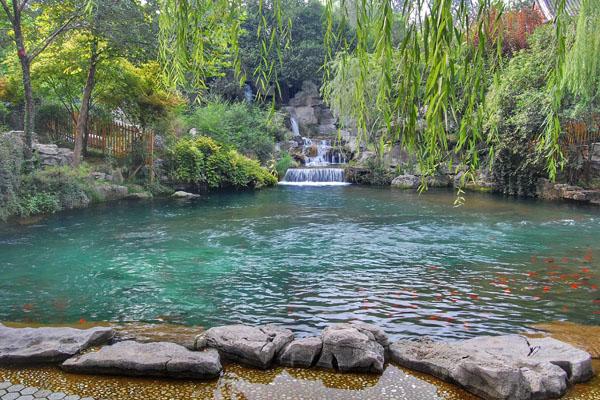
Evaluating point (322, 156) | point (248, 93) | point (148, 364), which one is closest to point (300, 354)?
point (148, 364)

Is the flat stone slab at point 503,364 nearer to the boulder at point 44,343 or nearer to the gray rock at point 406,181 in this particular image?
the boulder at point 44,343

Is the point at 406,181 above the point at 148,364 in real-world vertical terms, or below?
above

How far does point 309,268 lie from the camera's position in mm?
7922

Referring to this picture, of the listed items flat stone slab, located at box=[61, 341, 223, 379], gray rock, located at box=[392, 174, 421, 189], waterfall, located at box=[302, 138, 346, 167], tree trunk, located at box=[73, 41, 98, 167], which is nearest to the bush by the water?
tree trunk, located at box=[73, 41, 98, 167]

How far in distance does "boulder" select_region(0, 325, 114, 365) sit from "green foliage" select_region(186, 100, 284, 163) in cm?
1741

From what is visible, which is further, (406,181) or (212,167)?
(406,181)

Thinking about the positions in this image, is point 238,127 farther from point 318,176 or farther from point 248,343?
point 248,343

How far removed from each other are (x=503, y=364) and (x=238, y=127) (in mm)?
21676

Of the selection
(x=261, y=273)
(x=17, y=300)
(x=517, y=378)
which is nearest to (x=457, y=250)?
(x=261, y=273)

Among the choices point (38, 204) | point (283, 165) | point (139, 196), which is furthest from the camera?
point (283, 165)

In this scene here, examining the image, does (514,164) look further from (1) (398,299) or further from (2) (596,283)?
(1) (398,299)

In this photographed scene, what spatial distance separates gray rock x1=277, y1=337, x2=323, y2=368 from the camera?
13.4ft

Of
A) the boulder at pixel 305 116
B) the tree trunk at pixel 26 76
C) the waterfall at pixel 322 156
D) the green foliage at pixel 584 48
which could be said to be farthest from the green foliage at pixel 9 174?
the boulder at pixel 305 116

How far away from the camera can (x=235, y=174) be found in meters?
20.2
